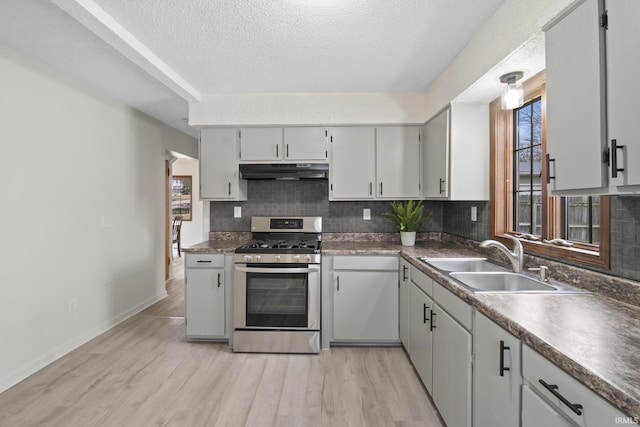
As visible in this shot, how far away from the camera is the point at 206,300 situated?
9.89 feet

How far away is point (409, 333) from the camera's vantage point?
2.63 meters

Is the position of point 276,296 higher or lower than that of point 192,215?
lower

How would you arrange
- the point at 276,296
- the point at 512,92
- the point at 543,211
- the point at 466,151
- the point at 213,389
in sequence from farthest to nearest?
1. the point at 276,296
2. the point at 466,151
3. the point at 213,389
4. the point at 543,211
5. the point at 512,92

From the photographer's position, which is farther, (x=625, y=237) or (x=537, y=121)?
(x=537, y=121)

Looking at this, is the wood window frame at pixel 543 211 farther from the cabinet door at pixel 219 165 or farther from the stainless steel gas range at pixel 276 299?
the cabinet door at pixel 219 165

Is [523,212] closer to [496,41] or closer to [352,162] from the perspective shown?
[496,41]

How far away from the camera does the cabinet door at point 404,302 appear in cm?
266

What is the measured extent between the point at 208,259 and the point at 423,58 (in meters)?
2.49

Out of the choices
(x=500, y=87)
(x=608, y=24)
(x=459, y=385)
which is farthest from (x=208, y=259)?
(x=608, y=24)

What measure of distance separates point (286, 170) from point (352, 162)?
0.67 m

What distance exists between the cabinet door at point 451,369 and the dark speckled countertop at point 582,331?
0.74 ft

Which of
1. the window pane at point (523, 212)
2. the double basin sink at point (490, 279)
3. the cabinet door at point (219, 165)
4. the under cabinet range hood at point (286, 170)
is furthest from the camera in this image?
the cabinet door at point (219, 165)

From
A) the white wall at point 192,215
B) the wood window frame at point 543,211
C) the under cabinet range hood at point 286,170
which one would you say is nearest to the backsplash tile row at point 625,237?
the wood window frame at point 543,211

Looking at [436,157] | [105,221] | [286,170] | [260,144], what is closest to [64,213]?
[105,221]
